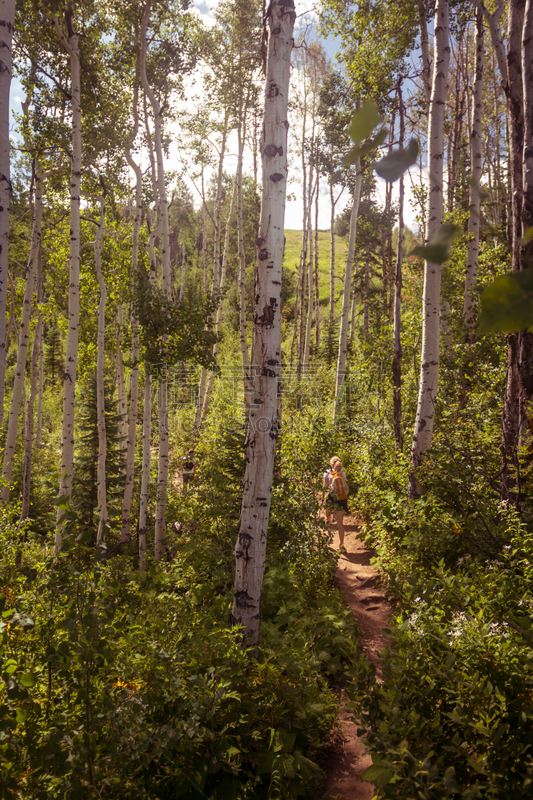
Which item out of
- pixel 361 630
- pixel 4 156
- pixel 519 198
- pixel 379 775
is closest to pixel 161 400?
pixel 361 630

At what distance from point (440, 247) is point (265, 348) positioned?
111 inches

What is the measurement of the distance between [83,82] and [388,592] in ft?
32.7

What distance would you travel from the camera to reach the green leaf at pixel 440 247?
0.45 m

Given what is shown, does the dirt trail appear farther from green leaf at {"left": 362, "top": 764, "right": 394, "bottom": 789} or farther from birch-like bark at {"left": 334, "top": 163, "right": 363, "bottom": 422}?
birch-like bark at {"left": 334, "top": 163, "right": 363, "bottom": 422}

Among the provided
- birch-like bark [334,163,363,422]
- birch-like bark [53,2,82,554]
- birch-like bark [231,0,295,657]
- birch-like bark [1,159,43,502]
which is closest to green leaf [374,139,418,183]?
birch-like bark [231,0,295,657]

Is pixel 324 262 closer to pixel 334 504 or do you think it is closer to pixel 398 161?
pixel 334 504

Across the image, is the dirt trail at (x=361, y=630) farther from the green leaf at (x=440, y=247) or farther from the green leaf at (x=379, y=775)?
the green leaf at (x=440, y=247)

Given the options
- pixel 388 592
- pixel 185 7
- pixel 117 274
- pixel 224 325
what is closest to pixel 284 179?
pixel 388 592

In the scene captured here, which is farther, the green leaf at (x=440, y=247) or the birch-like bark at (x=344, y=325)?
the birch-like bark at (x=344, y=325)

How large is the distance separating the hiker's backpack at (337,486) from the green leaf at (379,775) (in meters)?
4.19

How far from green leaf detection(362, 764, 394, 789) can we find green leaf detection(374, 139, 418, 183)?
8.31ft

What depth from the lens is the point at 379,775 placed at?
6.68 ft

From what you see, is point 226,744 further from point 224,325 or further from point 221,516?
point 224,325

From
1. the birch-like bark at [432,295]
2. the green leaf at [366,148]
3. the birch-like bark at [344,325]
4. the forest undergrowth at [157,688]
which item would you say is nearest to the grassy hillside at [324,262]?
the birch-like bark at [344,325]
